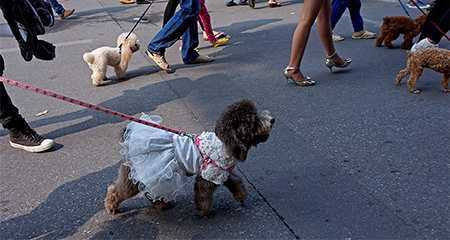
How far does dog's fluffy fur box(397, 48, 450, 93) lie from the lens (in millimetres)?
4016

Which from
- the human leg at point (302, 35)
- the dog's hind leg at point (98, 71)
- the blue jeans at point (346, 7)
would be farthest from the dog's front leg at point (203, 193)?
the blue jeans at point (346, 7)

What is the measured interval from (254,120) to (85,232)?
4.76 ft

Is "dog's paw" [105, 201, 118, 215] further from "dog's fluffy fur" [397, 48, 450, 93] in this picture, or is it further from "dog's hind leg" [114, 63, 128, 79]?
"dog's fluffy fur" [397, 48, 450, 93]

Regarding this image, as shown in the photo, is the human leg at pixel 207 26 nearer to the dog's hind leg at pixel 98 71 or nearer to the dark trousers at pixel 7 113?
the dog's hind leg at pixel 98 71

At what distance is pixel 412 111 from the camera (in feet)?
12.7

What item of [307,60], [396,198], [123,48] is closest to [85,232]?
[396,198]

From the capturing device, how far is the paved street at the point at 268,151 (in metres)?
2.59

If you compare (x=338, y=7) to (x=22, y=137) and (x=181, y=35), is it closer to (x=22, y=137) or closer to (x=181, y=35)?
(x=181, y=35)

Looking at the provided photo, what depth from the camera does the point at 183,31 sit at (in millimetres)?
5426

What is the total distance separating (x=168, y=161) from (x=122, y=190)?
41cm

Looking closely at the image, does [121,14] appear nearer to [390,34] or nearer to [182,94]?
[182,94]

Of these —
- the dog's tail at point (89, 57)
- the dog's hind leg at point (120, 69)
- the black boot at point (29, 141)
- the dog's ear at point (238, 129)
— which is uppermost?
the dog's ear at point (238, 129)

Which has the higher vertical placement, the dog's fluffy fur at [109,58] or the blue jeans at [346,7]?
the blue jeans at [346,7]

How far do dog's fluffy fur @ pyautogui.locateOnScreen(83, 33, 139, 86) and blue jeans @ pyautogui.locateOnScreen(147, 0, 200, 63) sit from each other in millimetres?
354
